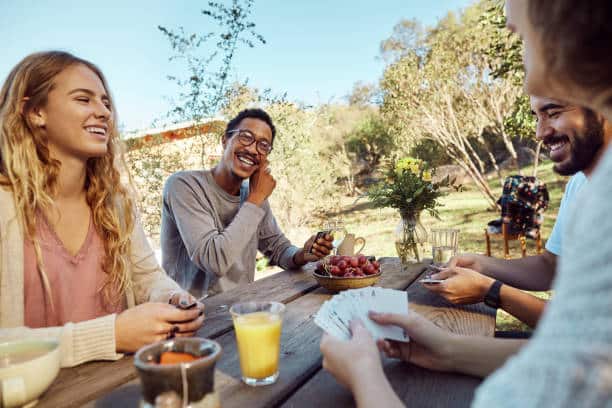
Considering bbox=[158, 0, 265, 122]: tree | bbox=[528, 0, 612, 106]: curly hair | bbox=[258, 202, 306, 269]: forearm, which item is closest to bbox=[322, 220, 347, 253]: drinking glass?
bbox=[258, 202, 306, 269]: forearm

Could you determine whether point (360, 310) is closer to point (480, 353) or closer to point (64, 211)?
point (480, 353)

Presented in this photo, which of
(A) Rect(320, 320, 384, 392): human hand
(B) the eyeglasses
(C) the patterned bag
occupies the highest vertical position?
(B) the eyeglasses

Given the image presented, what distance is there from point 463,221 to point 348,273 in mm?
7723

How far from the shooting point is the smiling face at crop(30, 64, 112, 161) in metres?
1.60

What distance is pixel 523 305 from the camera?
1.38 m

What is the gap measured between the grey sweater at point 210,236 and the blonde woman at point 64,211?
1.19 ft

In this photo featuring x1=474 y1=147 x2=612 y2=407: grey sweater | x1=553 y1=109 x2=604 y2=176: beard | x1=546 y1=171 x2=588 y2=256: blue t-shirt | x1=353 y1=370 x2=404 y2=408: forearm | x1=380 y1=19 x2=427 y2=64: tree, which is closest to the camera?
x1=474 y1=147 x2=612 y2=407: grey sweater

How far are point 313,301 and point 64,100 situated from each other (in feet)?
4.07

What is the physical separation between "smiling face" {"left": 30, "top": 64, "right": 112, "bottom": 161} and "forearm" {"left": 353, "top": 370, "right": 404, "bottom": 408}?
1.42 m

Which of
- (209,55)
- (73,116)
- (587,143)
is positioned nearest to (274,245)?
(73,116)

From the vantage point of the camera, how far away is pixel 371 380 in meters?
0.77

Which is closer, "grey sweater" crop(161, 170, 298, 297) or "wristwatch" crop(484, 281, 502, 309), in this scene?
"wristwatch" crop(484, 281, 502, 309)

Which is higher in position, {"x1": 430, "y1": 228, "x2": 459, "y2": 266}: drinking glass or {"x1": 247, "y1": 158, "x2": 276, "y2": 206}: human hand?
{"x1": 247, "y1": 158, "x2": 276, "y2": 206}: human hand

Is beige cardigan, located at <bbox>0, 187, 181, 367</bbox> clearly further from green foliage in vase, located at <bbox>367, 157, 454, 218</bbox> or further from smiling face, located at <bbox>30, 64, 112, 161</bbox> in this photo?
green foliage in vase, located at <bbox>367, 157, 454, 218</bbox>
